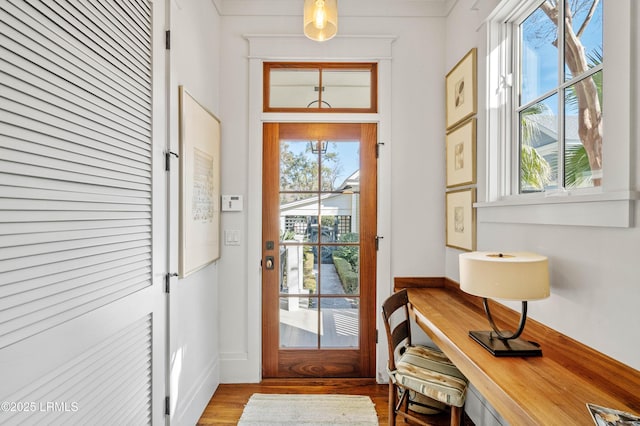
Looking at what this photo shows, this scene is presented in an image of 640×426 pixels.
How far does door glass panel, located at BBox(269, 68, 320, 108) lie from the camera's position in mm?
2439

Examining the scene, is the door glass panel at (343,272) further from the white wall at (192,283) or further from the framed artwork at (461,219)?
the white wall at (192,283)

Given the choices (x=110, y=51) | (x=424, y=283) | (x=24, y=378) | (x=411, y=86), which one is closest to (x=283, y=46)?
(x=411, y=86)

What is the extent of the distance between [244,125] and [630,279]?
7.48ft

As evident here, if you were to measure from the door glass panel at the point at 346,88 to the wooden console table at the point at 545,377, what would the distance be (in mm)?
1716

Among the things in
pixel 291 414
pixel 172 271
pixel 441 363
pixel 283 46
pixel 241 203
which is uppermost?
pixel 283 46

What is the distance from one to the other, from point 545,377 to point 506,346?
191mm

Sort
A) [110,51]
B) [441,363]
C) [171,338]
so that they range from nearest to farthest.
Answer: [110,51]
[171,338]
[441,363]

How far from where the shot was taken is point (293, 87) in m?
2.45

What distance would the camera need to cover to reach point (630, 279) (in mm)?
982

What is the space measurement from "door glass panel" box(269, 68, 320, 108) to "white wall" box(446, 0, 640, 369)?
1672 millimetres

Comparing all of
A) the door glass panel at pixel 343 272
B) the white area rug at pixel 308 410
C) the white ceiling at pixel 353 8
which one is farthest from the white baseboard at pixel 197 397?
the white ceiling at pixel 353 8

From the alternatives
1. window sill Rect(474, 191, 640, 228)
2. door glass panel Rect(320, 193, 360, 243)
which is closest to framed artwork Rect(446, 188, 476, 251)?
window sill Rect(474, 191, 640, 228)

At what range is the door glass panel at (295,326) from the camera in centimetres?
243

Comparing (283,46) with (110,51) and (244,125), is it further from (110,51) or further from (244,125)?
(110,51)
